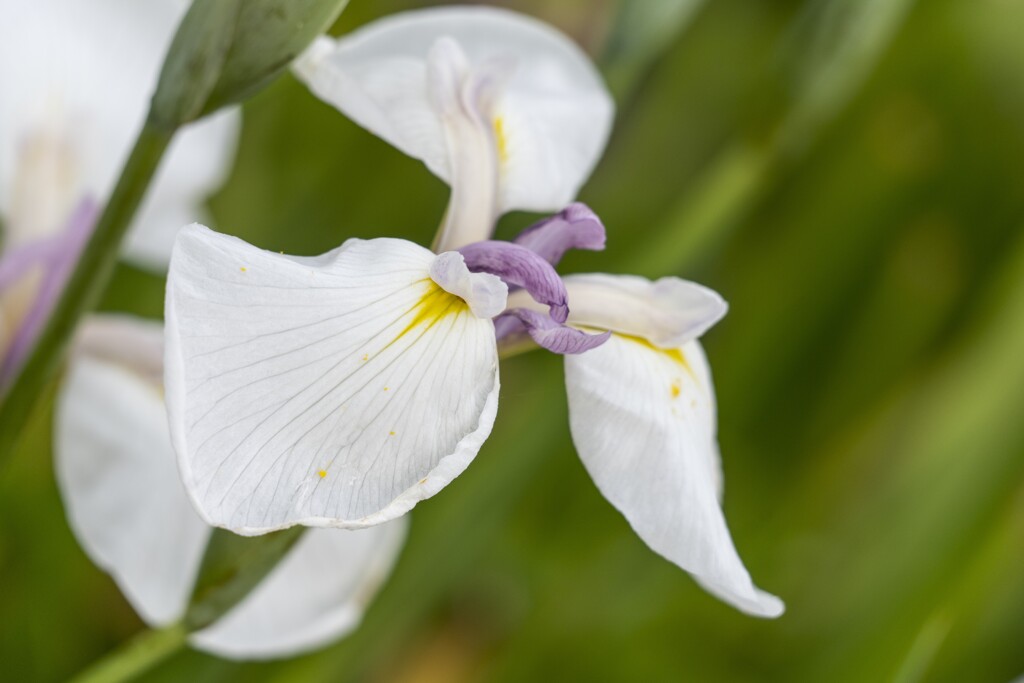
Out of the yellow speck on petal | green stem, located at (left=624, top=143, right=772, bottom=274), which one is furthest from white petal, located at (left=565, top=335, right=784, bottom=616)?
green stem, located at (left=624, top=143, right=772, bottom=274)

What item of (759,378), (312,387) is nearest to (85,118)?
(312,387)

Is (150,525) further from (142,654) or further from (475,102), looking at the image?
(475,102)

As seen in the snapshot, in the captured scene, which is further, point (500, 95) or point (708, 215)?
point (708, 215)

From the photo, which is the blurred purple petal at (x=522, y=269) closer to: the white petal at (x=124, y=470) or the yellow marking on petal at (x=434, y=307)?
the yellow marking on petal at (x=434, y=307)

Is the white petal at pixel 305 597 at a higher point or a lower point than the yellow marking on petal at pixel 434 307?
lower

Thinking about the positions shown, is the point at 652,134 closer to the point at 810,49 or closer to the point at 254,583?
the point at 810,49

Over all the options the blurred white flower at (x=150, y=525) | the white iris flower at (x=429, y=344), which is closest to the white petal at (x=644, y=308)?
the white iris flower at (x=429, y=344)

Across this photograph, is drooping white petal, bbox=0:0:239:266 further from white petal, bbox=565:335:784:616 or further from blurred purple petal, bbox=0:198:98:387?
white petal, bbox=565:335:784:616
